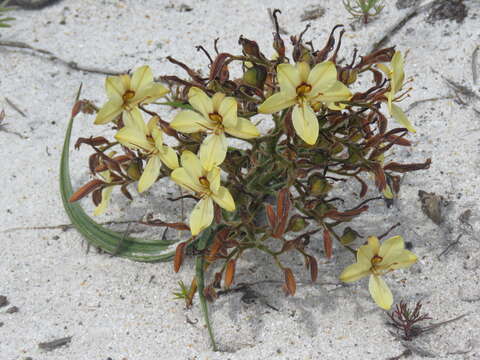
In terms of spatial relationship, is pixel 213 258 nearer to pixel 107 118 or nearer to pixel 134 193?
pixel 107 118

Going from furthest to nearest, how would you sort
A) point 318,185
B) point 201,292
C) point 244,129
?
point 201,292
point 318,185
point 244,129

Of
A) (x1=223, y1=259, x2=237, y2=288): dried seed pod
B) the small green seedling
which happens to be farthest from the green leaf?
the small green seedling

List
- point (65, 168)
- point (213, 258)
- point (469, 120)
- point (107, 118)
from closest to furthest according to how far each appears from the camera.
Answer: point (107, 118)
point (213, 258)
point (65, 168)
point (469, 120)

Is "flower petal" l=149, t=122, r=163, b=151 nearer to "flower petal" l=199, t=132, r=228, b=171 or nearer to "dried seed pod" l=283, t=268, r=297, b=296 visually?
"flower petal" l=199, t=132, r=228, b=171

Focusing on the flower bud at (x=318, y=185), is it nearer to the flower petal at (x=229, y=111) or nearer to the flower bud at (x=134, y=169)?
the flower petal at (x=229, y=111)

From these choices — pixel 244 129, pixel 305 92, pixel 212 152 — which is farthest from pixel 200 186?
pixel 305 92

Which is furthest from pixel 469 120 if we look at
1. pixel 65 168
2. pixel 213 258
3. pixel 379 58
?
pixel 65 168

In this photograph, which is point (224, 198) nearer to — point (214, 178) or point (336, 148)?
point (214, 178)
